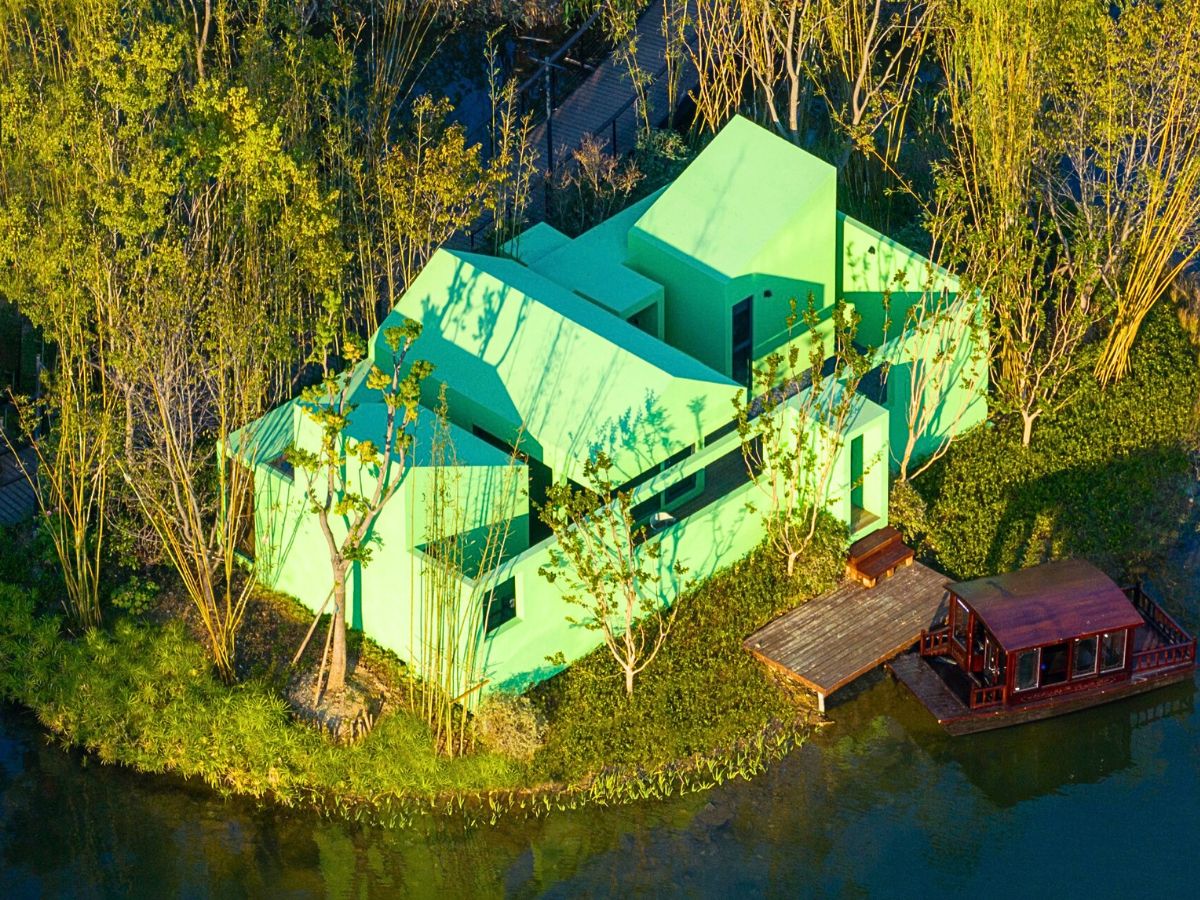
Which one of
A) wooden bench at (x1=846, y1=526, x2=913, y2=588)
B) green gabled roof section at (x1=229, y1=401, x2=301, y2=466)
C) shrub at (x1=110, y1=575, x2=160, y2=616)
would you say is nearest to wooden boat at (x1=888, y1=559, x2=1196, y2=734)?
wooden bench at (x1=846, y1=526, x2=913, y2=588)

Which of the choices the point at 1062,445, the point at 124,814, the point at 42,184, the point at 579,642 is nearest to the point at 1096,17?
the point at 1062,445

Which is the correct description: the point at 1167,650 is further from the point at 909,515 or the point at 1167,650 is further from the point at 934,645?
the point at 909,515

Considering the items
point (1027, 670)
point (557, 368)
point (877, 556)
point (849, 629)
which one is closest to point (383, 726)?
point (557, 368)

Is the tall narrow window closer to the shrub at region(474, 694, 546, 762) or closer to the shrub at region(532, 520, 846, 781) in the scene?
the shrub at region(532, 520, 846, 781)

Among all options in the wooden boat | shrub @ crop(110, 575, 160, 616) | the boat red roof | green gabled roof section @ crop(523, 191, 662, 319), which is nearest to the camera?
the boat red roof

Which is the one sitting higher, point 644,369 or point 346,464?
point 644,369

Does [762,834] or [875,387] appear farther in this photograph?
[875,387]
